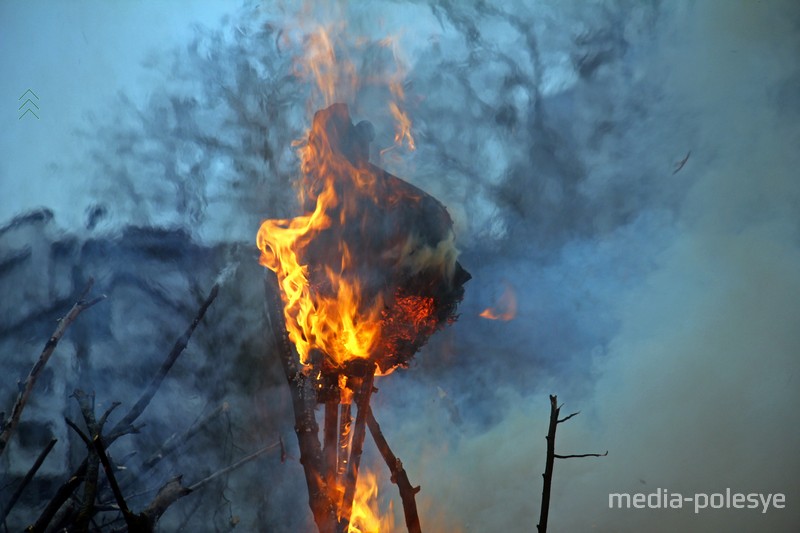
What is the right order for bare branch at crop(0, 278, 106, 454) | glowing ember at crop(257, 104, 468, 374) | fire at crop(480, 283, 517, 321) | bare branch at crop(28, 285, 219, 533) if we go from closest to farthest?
bare branch at crop(28, 285, 219, 533) < bare branch at crop(0, 278, 106, 454) < glowing ember at crop(257, 104, 468, 374) < fire at crop(480, 283, 517, 321)

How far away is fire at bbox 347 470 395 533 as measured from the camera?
179 inches

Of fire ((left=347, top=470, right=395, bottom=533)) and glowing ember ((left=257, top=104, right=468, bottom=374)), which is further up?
glowing ember ((left=257, top=104, right=468, bottom=374))

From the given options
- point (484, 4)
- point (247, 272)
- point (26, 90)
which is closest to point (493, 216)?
point (484, 4)

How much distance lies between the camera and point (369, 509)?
15.1 ft

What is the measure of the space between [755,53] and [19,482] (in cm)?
539

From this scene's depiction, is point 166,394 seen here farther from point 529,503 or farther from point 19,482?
point 529,503

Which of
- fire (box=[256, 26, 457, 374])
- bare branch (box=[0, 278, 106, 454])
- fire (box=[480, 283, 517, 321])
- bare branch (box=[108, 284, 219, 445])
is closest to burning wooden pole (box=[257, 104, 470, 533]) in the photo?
fire (box=[256, 26, 457, 374])

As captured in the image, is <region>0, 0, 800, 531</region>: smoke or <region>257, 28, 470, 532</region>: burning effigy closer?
<region>257, 28, 470, 532</region>: burning effigy

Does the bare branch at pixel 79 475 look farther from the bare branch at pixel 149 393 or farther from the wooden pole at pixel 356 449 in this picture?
the wooden pole at pixel 356 449

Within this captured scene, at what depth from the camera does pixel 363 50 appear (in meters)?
4.66

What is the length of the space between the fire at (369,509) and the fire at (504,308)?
4.39 feet

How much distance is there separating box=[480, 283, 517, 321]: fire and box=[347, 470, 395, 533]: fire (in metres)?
1.34

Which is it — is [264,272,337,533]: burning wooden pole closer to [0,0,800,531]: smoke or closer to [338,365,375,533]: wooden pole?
[338,365,375,533]: wooden pole

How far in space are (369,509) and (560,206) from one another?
7.85 ft
